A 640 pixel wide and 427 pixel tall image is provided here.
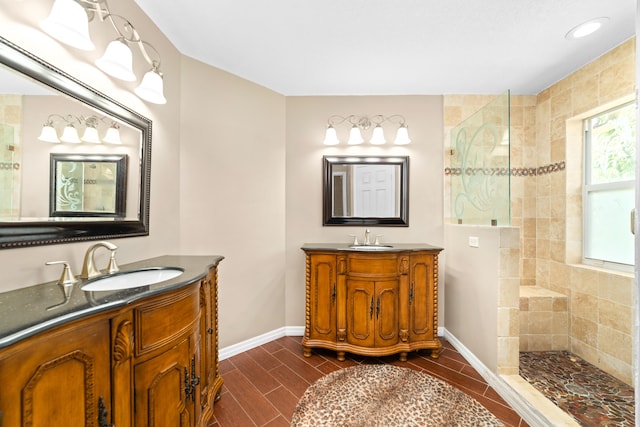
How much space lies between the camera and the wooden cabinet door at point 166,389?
1.00 meters

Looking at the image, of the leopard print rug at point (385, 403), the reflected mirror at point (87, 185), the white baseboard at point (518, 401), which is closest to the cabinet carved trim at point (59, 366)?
the reflected mirror at point (87, 185)

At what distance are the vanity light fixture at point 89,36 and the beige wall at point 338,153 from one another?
1367 mm

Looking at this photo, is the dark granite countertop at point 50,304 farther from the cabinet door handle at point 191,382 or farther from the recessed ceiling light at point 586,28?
the recessed ceiling light at point 586,28

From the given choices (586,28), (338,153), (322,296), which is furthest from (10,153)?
(586,28)

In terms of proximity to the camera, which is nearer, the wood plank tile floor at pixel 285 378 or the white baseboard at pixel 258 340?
the wood plank tile floor at pixel 285 378

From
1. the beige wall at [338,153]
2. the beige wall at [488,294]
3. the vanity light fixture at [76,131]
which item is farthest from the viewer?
the beige wall at [338,153]

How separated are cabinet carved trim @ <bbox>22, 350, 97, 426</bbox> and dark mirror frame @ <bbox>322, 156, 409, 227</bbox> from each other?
2.03m

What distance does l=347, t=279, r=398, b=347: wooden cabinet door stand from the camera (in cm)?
212

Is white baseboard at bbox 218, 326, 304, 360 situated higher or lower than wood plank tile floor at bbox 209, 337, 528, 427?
higher

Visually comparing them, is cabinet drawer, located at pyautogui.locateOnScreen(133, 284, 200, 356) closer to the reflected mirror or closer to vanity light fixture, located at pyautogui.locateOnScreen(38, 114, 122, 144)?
the reflected mirror

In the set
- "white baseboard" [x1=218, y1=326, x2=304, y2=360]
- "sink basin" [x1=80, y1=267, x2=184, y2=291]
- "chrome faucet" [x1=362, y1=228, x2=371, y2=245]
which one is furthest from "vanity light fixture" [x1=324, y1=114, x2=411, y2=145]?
"white baseboard" [x1=218, y1=326, x2=304, y2=360]

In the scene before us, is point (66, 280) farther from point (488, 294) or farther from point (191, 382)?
point (488, 294)

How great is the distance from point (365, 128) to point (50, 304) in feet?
8.47

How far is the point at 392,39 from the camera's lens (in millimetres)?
1846
